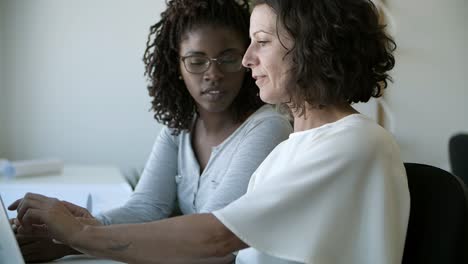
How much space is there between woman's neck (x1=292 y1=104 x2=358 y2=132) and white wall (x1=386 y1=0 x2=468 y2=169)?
2485 millimetres

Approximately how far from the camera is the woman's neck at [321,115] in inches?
47.6

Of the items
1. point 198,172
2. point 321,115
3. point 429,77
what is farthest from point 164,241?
point 429,77

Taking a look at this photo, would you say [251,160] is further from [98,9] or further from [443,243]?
[98,9]

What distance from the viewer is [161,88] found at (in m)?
1.88

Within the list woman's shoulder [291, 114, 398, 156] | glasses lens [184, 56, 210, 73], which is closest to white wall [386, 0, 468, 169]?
glasses lens [184, 56, 210, 73]

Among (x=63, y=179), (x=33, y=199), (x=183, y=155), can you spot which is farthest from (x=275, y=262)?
(x=63, y=179)

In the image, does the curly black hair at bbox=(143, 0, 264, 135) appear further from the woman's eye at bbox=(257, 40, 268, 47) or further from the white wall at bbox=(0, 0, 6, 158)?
the white wall at bbox=(0, 0, 6, 158)

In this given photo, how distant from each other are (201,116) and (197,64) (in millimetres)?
178

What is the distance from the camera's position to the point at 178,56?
183 centimetres

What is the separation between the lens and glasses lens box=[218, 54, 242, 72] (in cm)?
169

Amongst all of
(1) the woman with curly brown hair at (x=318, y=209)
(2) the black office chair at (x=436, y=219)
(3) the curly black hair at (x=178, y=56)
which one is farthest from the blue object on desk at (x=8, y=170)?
(2) the black office chair at (x=436, y=219)

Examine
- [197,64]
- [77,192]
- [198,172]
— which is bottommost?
[77,192]

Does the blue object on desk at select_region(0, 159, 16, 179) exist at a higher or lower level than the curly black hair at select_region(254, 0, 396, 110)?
lower

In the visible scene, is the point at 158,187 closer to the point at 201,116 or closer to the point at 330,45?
the point at 201,116
